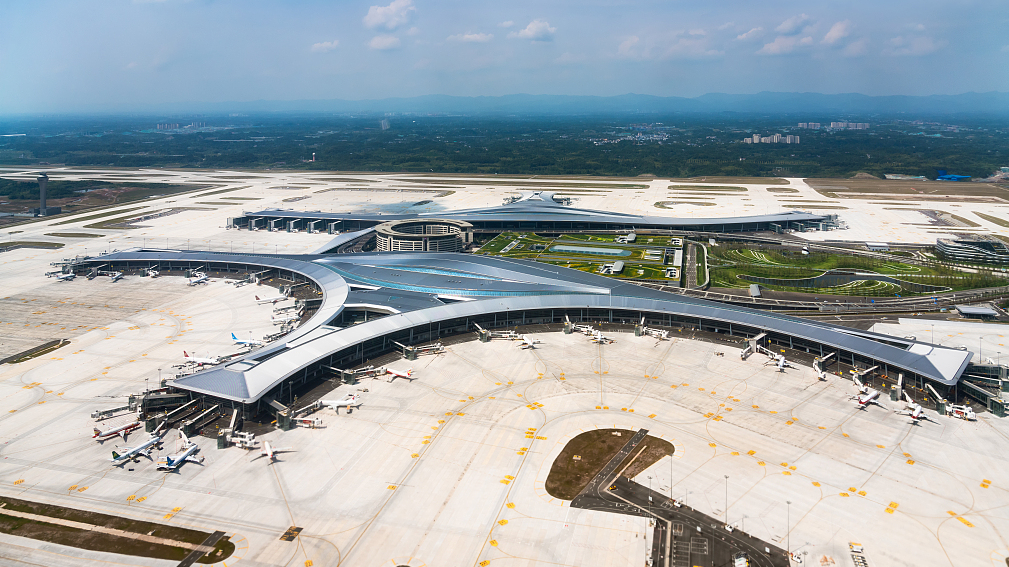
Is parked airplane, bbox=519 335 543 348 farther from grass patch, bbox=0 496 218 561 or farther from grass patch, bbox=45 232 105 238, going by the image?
grass patch, bbox=45 232 105 238

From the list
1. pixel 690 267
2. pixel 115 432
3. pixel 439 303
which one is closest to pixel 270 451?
pixel 115 432

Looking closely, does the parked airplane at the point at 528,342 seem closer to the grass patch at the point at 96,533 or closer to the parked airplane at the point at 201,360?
the parked airplane at the point at 201,360

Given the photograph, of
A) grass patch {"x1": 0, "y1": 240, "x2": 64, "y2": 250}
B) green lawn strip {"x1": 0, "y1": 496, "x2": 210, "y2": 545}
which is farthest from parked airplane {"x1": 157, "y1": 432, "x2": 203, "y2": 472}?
grass patch {"x1": 0, "y1": 240, "x2": 64, "y2": 250}

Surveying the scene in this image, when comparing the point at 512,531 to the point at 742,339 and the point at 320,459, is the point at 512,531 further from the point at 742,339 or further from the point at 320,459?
the point at 742,339

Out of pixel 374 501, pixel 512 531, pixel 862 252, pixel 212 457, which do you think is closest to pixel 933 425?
pixel 512 531

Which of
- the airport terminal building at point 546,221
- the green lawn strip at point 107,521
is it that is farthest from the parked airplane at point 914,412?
the airport terminal building at point 546,221

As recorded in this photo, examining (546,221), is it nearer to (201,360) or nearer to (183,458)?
(201,360)
